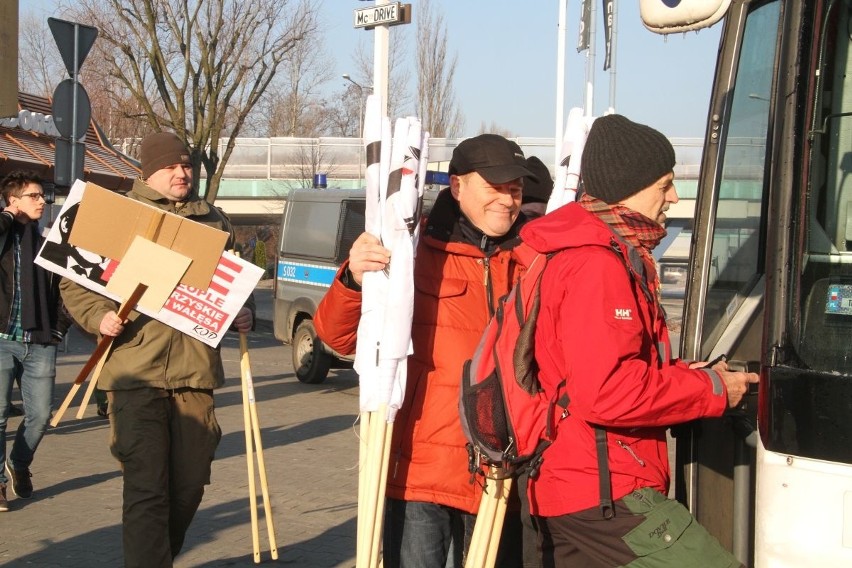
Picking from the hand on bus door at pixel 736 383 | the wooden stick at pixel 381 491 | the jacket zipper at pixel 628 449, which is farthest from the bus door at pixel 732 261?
the wooden stick at pixel 381 491

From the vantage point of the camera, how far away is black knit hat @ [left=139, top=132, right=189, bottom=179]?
5.01m

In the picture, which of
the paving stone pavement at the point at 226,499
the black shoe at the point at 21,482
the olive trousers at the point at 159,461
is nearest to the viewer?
the olive trousers at the point at 159,461

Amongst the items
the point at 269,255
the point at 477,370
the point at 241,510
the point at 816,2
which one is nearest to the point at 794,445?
the point at 477,370

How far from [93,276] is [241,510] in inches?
108

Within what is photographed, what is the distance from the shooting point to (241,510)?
7309 millimetres

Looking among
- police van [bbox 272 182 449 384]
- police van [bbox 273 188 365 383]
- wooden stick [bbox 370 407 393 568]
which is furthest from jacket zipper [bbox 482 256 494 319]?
police van [bbox 273 188 365 383]

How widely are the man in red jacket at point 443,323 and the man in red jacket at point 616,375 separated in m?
0.70

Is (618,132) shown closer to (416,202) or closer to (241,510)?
(416,202)

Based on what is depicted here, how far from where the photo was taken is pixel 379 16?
13648mm

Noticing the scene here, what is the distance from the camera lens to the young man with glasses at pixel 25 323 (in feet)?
24.0

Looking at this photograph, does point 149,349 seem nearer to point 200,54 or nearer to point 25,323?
point 25,323

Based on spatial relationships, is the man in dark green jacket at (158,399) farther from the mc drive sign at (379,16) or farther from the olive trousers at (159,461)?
the mc drive sign at (379,16)

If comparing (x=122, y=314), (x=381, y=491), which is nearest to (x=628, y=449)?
(x=381, y=491)

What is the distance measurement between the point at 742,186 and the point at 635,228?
93 centimetres
